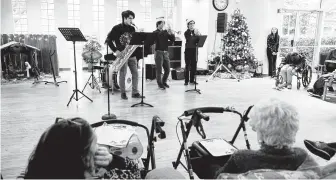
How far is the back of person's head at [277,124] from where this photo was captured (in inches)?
63.9

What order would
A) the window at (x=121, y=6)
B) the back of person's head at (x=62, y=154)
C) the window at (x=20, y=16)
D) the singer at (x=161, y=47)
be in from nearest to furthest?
1. the back of person's head at (x=62, y=154)
2. the singer at (x=161, y=47)
3. the window at (x=20, y=16)
4. the window at (x=121, y=6)

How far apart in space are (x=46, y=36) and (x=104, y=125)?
8.35 meters

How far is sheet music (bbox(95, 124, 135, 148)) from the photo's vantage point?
1928 millimetres

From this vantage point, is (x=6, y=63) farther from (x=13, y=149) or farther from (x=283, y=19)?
(x=283, y=19)

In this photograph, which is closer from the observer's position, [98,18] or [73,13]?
[73,13]

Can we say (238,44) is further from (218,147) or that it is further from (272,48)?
(218,147)

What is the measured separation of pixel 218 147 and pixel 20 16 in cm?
1074

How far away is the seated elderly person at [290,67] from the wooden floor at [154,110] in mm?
341

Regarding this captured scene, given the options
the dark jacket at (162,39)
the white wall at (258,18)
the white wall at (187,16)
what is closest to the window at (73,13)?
the white wall at (187,16)

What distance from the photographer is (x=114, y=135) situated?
6.52 ft

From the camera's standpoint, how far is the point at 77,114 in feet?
17.0

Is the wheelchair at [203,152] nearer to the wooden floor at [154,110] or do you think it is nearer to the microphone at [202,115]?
the microphone at [202,115]

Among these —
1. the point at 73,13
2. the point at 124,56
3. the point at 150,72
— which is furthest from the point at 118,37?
the point at 73,13

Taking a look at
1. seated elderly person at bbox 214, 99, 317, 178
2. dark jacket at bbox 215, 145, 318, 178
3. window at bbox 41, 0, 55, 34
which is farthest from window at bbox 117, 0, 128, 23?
dark jacket at bbox 215, 145, 318, 178
